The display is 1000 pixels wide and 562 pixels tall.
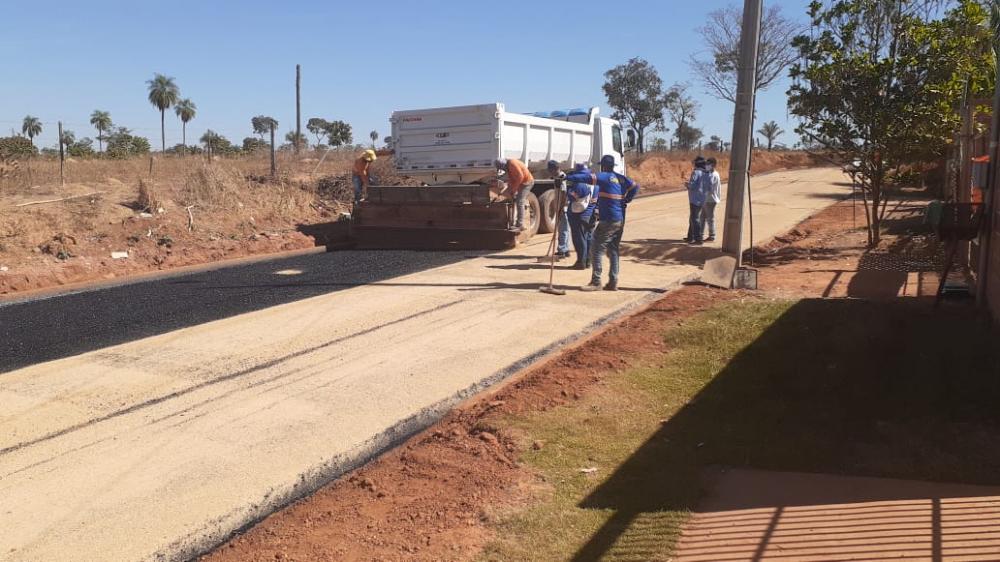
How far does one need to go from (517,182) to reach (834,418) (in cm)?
817

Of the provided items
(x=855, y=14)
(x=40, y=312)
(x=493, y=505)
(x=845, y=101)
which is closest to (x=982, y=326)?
(x=493, y=505)

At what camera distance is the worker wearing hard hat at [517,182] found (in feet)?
41.0

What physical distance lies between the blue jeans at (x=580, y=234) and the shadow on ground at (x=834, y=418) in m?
4.22

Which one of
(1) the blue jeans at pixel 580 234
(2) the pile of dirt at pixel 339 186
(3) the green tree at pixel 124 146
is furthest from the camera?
(3) the green tree at pixel 124 146

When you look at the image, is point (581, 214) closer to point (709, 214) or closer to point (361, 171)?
point (709, 214)

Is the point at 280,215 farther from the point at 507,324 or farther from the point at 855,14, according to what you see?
the point at 855,14

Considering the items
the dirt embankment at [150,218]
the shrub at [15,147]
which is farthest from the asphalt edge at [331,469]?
the shrub at [15,147]

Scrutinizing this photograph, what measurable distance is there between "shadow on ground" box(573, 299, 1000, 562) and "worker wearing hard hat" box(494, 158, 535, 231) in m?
6.36

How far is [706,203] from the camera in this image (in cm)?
1391

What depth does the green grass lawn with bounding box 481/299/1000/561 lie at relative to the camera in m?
3.80

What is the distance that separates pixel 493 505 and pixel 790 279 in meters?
7.73

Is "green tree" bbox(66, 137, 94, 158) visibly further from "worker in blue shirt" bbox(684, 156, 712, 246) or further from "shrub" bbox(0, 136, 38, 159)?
"worker in blue shirt" bbox(684, 156, 712, 246)

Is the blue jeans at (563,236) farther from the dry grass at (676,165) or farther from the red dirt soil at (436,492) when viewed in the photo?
the dry grass at (676,165)

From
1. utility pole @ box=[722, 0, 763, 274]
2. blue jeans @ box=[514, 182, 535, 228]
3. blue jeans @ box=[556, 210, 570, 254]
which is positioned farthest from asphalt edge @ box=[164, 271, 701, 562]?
blue jeans @ box=[514, 182, 535, 228]
